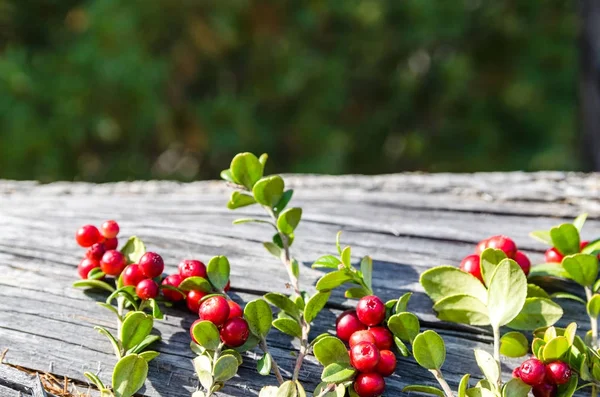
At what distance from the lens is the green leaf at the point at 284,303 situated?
0.92 meters

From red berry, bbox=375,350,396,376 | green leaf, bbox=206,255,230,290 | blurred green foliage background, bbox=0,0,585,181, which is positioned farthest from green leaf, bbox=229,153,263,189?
blurred green foliage background, bbox=0,0,585,181

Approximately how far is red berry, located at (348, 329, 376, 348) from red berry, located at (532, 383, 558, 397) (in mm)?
228

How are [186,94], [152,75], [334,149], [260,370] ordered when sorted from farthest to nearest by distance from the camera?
[186,94] < [334,149] < [152,75] < [260,370]

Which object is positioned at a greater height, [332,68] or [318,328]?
[332,68]

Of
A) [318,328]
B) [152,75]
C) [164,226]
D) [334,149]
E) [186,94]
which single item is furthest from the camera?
[186,94]

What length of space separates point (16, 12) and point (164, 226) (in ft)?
10.8

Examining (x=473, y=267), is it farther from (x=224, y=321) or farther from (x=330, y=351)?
(x=224, y=321)

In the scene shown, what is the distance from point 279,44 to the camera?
402 cm

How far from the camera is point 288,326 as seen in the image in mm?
918

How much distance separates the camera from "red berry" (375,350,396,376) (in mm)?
874

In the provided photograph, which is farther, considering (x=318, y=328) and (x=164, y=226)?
(x=164, y=226)

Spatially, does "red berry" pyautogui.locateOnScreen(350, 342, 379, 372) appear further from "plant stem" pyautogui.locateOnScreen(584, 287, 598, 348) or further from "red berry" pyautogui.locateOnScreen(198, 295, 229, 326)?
"plant stem" pyautogui.locateOnScreen(584, 287, 598, 348)

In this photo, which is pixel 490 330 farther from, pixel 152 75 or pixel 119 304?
pixel 152 75

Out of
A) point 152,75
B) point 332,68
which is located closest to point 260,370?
point 152,75
